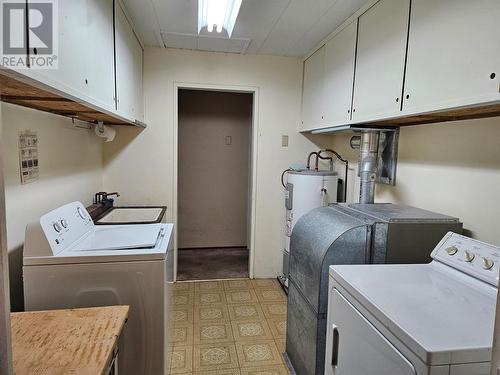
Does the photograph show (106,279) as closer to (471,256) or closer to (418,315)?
(418,315)

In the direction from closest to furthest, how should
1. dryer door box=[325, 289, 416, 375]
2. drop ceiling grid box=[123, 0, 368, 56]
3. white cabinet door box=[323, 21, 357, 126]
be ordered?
1. dryer door box=[325, 289, 416, 375]
2. drop ceiling grid box=[123, 0, 368, 56]
3. white cabinet door box=[323, 21, 357, 126]

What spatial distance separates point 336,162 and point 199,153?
1928 mm

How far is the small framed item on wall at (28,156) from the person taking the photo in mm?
1601

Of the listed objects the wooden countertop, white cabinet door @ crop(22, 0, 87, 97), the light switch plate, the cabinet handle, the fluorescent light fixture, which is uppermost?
the fluorescent light fixture

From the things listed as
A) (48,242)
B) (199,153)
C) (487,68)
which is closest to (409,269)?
(487,68)

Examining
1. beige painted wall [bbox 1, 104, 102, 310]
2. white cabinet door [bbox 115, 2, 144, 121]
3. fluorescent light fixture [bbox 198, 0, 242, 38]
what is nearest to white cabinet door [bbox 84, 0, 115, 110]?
white cabinet door [bbox 115, 2, 144, 121]

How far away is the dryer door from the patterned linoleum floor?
88 cm

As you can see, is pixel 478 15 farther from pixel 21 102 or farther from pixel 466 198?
pixel 21 102

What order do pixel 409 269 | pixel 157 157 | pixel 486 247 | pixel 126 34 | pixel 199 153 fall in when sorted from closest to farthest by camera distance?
pixel 486 247
pixel 409 269
pixel 126 34
pixel 157 157
pixel 199 153

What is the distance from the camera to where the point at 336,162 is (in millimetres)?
3336

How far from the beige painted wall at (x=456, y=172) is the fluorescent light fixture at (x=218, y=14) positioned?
1.43m

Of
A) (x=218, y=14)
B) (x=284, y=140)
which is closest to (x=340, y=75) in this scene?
(x=218, y=14)

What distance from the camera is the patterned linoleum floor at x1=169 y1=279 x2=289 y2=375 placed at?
2.15 metres

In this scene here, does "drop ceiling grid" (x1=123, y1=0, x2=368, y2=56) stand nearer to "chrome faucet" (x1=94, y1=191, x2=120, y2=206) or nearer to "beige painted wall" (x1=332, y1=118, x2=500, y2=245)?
"beige painted wall" (x1=332, y1=118, x2=500, y2=245)
